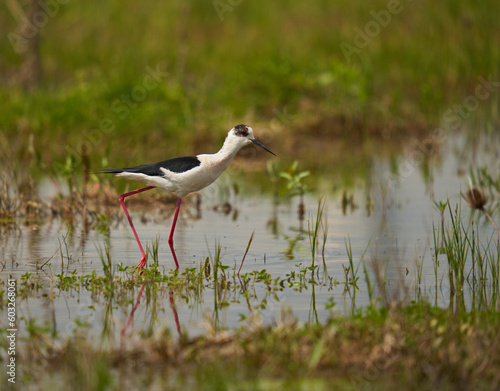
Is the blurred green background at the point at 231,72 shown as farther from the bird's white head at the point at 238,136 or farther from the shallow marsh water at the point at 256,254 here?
the bird's white head at the point at 238,136

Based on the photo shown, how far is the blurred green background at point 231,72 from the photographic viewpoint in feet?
41.9

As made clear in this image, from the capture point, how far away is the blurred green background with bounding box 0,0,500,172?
12773mm

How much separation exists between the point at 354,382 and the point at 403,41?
13.3 metres

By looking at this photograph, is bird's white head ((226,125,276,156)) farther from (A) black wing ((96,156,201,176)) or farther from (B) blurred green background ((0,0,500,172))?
(B) blurred green background ((0,0,500,172))

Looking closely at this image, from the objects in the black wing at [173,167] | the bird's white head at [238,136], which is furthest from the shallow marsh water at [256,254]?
the bird's white head at [238,136]

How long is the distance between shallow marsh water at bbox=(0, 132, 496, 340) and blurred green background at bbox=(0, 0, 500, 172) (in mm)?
2498

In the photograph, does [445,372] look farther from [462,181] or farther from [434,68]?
[434,68]

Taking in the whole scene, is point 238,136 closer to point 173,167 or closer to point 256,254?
point 173,167

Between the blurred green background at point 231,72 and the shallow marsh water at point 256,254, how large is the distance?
2.50 meters

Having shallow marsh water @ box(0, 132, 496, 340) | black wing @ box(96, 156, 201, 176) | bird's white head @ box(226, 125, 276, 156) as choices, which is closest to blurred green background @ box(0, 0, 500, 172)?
shallow marsh water @ box(0, 132, 496, 340)

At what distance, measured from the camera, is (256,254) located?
23.0 feet

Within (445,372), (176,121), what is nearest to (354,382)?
(445,372)

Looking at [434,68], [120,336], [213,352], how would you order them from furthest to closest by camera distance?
[434,68], [120,336], [213,352]

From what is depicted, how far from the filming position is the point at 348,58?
53.0 feet
